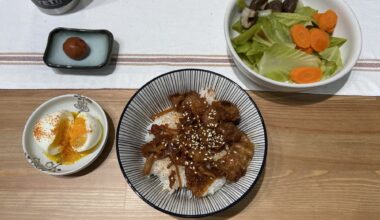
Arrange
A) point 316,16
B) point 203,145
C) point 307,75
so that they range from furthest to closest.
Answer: point 316,16 → point 307,75 → point 203,145

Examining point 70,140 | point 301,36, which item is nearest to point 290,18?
point 301,36

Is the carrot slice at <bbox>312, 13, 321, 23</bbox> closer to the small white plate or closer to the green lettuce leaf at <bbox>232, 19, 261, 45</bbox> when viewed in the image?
the green lettuce leaf at <bbox>232, 19, 261, 45</bbox>

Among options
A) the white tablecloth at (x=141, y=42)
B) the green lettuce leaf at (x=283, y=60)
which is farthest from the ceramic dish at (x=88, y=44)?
the green lettuce leaf at (x=283, y=60)

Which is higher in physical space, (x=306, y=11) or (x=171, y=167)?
(x=306, y=11)

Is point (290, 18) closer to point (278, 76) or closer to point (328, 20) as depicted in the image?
point (328, 20)

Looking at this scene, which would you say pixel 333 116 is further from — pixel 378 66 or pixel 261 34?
pixel 261 34

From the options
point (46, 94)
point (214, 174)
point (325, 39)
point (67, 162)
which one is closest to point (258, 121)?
point (214, 174)

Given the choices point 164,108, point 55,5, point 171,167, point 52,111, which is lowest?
point 171,167

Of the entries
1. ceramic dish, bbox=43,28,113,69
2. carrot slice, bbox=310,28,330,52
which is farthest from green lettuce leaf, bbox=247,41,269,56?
ceramic dish, bbox=43,28,113,69
